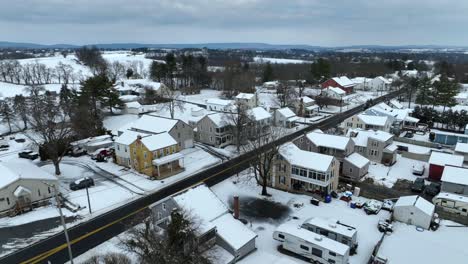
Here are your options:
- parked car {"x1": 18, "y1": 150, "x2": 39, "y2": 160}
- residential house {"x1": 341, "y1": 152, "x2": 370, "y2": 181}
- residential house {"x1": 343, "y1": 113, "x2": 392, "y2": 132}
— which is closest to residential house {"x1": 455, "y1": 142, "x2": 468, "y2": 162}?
residential house {"x1": 343, "y1": 113, "x2": 392, "y2": 132}

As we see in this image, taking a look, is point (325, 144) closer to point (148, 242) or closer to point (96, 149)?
point (148, 242)

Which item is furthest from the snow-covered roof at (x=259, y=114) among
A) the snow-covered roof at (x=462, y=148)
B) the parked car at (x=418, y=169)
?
→ the snow-covered roof at (x=462, y=148)

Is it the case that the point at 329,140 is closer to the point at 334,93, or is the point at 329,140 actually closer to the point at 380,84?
the point at 334,93

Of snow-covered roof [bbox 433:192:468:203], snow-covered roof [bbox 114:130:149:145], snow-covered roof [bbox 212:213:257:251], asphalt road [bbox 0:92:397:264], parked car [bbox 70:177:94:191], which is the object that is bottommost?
asphalt road [bbox 0:92:397:264]

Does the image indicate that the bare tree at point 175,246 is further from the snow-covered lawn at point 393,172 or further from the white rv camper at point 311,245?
the snow-covered lawn at point 393,172

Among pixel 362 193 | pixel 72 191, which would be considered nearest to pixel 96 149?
pixel 72 191

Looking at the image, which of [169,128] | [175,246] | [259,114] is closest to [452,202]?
[175,246]

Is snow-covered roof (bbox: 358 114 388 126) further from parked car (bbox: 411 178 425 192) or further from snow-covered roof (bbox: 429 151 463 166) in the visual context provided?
parked car (bbox: 411 178 425 192)
